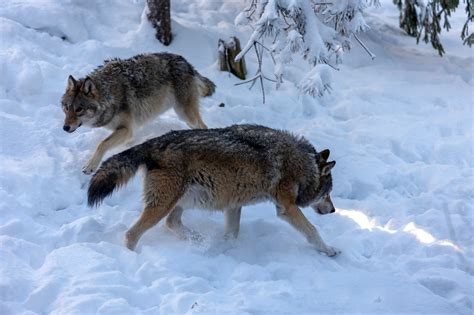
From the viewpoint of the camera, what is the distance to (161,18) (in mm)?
12148

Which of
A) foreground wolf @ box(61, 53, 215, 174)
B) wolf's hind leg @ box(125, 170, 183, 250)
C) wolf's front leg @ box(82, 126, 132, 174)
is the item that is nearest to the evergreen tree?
foreground wolf @ box(61, 53, 215, 174)

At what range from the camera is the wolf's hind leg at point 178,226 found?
6.44 m

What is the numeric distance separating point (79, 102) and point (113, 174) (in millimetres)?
2648

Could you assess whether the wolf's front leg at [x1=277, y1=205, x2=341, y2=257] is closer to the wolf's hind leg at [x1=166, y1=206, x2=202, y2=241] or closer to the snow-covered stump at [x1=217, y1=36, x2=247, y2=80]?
the wolf's hind leg at [x1=166, y1=206, x2=202, y2=241]

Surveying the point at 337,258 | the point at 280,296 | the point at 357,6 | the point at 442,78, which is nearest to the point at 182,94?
the point at 357,6

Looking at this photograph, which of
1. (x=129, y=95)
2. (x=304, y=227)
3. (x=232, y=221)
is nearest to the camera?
(x=304, y=227)

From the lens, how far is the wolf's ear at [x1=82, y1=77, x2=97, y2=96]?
820 centimetres

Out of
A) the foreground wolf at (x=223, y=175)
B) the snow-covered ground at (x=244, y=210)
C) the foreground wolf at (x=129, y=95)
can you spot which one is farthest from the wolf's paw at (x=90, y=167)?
the foreground wolf at (x=223, y=175)

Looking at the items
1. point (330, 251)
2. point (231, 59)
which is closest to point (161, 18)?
point (231, 59)

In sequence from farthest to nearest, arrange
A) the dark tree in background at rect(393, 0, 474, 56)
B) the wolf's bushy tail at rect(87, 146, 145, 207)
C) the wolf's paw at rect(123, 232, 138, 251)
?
the dark tree in background at rect(393, 0, 474, 56) < the wolf's paw at rect(123, 232, 138, 251) < the wolf's bushy tail at rect(87, 146, 145, 207)

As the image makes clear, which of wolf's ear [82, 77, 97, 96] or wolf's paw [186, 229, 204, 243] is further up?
wolf's ear [82, 77, 97, 96]

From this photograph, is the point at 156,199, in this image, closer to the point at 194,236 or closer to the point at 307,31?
the point at 194,236

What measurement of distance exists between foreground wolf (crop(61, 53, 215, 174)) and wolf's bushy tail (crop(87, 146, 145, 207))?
1762 mm

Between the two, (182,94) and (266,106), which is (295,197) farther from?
(266,106)
